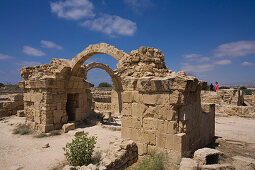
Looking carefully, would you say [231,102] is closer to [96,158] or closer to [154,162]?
[154,162]

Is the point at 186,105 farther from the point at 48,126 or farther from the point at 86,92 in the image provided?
the point at 86,92

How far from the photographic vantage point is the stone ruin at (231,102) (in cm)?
1113

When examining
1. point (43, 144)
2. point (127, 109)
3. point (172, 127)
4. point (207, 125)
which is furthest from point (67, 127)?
point (207, 125)

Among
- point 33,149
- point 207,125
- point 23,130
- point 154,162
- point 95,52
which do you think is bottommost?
point 33,149

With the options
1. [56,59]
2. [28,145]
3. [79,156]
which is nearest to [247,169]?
[79,156]

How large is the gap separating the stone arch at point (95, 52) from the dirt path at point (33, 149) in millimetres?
3375

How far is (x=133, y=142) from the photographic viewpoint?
4.44m

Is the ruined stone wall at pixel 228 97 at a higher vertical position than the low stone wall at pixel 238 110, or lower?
higher

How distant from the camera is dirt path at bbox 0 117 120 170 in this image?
4.88m

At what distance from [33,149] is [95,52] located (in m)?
4.79

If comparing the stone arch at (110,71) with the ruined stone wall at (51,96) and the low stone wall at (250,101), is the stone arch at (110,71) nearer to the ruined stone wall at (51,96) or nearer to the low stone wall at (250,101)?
the ruined stone wall at (51,96)

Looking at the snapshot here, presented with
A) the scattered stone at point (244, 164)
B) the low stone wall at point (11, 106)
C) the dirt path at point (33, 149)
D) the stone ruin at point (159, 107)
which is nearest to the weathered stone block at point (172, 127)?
the stone ruin at point (159, 107)

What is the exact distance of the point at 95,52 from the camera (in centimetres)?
819

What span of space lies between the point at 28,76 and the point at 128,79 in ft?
24.6
